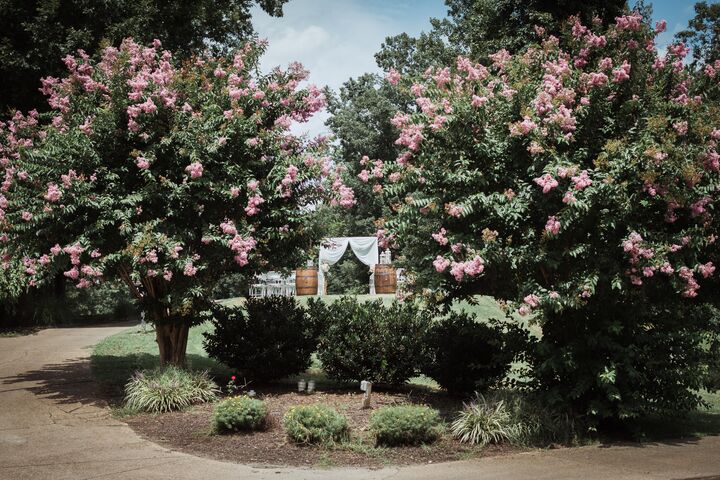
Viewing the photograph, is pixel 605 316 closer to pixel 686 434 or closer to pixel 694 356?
pixel 694 356

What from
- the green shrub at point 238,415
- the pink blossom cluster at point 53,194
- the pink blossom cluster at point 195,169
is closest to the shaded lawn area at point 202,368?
the green shrub at point 238,415

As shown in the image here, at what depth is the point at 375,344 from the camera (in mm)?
10047

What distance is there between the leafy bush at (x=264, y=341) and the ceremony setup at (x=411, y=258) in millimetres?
43

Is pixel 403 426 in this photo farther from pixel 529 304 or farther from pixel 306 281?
pixel 306 281

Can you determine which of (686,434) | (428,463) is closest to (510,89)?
(428,463)

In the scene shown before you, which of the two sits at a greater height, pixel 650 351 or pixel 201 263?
pixel 201 263

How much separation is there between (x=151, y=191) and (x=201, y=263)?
1.26m

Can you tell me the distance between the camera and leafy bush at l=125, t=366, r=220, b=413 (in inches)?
357

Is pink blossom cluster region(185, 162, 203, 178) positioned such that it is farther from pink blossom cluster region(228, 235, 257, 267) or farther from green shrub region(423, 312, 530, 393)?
green shrub region(423, 312, 530, 393)

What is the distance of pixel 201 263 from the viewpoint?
9406mm

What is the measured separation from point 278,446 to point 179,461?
1140 millimetres

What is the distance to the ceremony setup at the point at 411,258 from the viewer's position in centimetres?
718

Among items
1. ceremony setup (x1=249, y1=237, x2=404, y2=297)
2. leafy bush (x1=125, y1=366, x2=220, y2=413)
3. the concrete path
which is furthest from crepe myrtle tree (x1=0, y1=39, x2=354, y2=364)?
ceremony setup (x1=249, y1=237, x2=404, y2=297)

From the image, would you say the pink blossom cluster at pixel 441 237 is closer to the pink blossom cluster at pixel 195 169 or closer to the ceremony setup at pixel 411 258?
the ceremony setup at pixel 411 258
